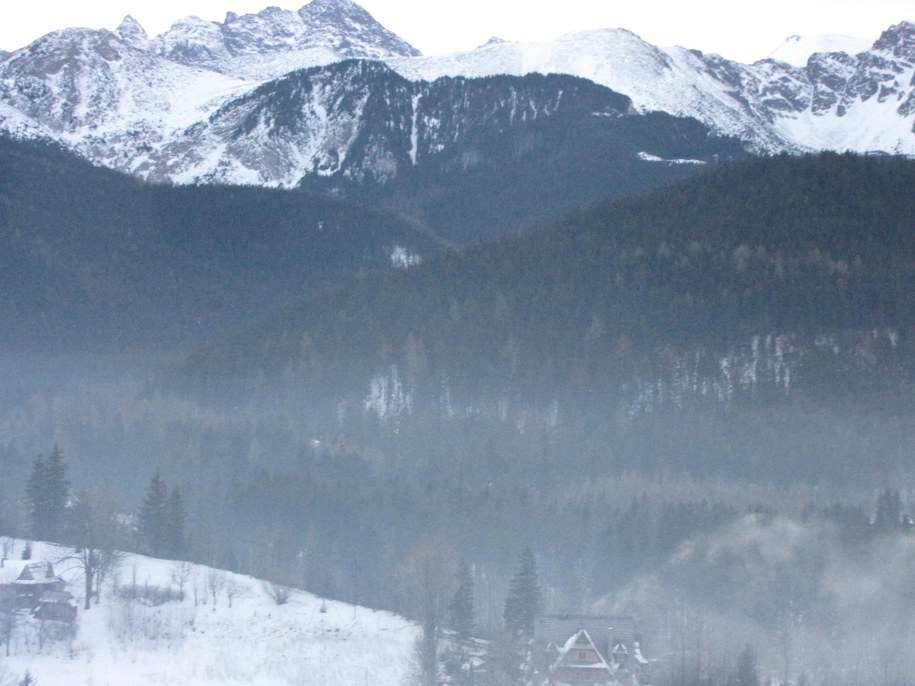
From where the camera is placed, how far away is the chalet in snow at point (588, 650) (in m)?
84.6

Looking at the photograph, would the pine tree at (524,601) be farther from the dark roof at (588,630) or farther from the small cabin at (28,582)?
the small cabin at (28,582)

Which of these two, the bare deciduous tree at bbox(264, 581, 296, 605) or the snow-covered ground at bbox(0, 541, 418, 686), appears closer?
the snow-covered ground at bbox(0, 541, 418, 686)

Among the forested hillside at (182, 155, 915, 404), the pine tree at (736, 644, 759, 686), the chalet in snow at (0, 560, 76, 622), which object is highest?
the forested hillside at (182, 155, 915, 404)

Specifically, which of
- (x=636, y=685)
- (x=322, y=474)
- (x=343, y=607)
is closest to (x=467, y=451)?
(x=322, y=474)

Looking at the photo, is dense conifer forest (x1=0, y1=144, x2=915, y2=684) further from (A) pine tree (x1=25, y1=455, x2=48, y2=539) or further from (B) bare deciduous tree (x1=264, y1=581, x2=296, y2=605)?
(B) bare deciduous tree (x1=264, y1=581, x2=296, y2=605)

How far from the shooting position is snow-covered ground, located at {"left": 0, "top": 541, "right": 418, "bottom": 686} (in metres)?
82.1

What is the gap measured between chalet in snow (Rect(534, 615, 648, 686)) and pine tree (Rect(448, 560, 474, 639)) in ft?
12.9

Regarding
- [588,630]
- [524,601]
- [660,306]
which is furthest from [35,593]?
[660,306]

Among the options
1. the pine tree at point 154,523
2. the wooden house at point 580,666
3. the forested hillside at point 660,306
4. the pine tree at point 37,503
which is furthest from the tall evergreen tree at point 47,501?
the forested hillside at point 660,306

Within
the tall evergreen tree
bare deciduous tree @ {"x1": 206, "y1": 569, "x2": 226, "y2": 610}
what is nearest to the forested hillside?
the tall evergreen tree

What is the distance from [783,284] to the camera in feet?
558

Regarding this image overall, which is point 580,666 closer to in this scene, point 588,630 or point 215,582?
point 588,630

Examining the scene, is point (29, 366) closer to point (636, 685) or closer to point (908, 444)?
point (908, 444)

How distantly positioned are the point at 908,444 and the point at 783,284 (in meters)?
35.3
